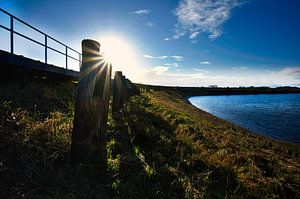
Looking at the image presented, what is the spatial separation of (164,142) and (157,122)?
257cm

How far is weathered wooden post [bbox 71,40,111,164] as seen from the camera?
10.1 ft

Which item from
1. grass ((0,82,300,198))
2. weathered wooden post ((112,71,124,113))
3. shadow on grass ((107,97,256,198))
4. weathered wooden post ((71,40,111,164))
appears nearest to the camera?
grass ((0,82,300,198))

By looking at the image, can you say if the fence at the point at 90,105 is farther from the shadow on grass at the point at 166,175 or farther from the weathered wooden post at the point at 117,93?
the weathered wooden post at the point at 117,93

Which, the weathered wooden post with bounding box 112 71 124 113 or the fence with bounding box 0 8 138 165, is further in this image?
the weathered wooden post with bounding box 112 71 124 113

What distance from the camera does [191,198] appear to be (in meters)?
2.64

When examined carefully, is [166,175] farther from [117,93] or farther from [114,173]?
[117,93]

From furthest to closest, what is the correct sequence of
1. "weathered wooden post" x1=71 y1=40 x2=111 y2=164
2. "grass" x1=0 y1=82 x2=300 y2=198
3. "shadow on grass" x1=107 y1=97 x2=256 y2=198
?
"weathered wooden post" x1=71 y1=40 x2=111 y2=164 < "shadow on grass" x1=107 y1=97 x2=256 y2=198 < "grass" x1=0 y1=82 x2=300 y2=198

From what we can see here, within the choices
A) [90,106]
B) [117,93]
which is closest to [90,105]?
[90,106]

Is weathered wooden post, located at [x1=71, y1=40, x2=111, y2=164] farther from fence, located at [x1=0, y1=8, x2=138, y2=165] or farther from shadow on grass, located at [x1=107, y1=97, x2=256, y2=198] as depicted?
shadow on grass, located at [x1=107, y1=97, x2=256, y2=198]

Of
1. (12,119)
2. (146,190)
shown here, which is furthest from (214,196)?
(12,119)

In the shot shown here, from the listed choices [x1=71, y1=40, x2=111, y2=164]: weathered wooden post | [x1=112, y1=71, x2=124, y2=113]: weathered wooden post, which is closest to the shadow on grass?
[x1=71, y1=40, x2=111, y2=164]: weathered wooden post

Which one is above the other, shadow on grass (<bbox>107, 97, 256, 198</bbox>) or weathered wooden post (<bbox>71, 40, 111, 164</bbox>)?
weathered wooden post (<bbox>71, 40, 111, 164</bbox>)

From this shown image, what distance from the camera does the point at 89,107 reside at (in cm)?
314

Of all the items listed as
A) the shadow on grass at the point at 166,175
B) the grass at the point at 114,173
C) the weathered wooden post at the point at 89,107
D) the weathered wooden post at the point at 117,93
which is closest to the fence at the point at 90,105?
the weathered wooden post at the point at 89,107
